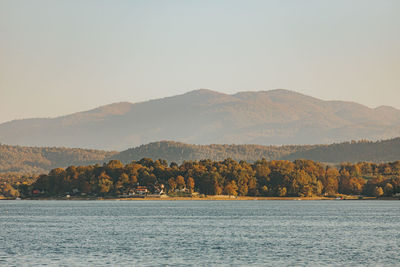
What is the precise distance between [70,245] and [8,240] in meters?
16.5

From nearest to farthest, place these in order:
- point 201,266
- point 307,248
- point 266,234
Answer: point 201,266 < point 307,248 < point 266,234

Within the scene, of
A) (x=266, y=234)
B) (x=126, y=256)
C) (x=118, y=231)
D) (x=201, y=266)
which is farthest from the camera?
(x=118, y=231)

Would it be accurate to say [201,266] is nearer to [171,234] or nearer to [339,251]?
[339,251]

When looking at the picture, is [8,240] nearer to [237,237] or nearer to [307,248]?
[237,237]

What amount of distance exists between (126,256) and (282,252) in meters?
24.3

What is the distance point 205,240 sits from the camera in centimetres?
12962

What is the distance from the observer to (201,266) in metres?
92.7

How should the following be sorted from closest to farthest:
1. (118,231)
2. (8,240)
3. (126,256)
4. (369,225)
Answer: (126,256) → (8,240) → (118,231) → (369,225)

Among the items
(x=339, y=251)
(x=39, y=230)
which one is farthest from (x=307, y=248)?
(x=39, y=230)

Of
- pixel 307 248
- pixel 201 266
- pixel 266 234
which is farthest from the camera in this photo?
pixel 266 234

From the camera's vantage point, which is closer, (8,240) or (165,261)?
(165,261)

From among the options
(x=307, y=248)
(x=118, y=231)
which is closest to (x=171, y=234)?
(x=118, y=231)

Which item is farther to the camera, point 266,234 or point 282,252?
point 266,234

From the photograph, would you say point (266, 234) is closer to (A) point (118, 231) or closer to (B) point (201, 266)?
A: (A) point (118, 231)
